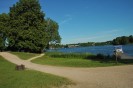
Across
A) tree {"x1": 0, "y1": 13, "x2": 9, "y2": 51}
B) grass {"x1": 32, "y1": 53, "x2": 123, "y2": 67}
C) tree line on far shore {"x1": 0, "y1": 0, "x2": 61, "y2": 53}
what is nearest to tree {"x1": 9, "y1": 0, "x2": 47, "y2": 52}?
tree line on far shore {"x1": 0, "y1": 0, "x2": 61, "y2": 53}

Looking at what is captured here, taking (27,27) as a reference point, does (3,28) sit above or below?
above

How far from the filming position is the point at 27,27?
203ft

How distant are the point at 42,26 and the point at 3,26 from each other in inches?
526

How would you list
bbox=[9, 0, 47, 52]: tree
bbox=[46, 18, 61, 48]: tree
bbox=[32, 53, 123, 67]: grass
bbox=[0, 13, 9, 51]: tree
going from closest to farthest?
bbox=[32, 53, 123, 67]: grass
bbox=[9, 0, 47, 52]: tree
bbox=[0, 13, 9, 51]: tree
bbox=[46, 18, 61, 48]: tree

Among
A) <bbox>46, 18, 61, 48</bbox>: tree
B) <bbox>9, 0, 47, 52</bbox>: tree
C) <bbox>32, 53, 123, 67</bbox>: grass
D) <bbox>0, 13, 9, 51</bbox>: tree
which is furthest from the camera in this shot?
<bbox>46, 18, 61, 48</bbox>: tree

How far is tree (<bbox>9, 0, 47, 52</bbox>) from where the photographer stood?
59844 mm

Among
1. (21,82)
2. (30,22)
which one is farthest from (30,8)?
(21,82)

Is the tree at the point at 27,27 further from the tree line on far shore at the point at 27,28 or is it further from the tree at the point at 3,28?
the tree at the point at 3,28

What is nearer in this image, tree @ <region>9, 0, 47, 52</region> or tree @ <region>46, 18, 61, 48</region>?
tree @ <region>9, 0, 47, 52</region>

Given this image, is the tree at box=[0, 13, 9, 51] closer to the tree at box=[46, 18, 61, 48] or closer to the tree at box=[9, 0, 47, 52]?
the tree at box=[9, 0, 47, 52]

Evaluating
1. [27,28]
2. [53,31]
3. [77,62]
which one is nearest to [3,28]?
[27,28]

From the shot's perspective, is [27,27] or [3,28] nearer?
[27,27]

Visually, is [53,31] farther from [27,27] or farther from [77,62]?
[77,62]

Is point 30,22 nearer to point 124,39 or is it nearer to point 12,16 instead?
point 12,16
